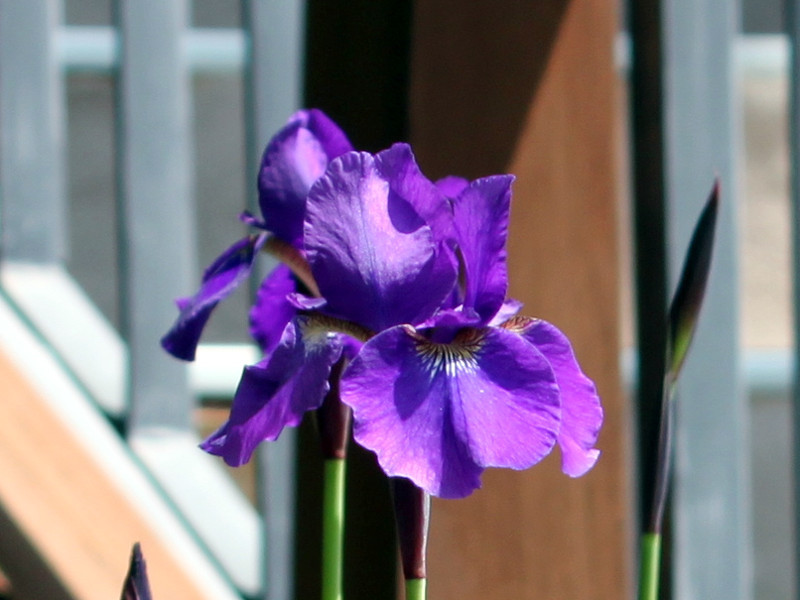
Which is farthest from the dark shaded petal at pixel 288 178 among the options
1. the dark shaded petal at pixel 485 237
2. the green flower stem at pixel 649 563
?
the green flower stem at pixel 649 563

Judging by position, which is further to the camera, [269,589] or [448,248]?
[269,589]

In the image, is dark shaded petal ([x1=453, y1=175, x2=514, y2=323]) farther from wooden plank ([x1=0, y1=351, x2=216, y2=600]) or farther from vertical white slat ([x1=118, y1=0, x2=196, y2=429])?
vertical white slat ([x1=118, y1=0, x2=196, y2=429])

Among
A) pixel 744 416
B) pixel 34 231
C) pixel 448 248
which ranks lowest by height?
pixel 744 416

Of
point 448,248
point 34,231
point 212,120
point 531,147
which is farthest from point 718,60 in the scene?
point 212,120

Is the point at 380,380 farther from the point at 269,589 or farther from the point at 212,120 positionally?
the point at 212,120

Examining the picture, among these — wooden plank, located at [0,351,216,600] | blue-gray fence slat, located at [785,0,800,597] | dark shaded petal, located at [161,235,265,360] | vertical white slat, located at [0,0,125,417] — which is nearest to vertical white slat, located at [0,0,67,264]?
vertical white slat, located at [0,0,125,417]

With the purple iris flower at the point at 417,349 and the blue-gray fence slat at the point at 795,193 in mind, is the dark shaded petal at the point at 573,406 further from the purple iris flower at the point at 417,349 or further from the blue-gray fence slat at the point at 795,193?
the blue-gray fence slat at the point at 795,193

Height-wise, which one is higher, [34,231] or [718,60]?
[718,60]
